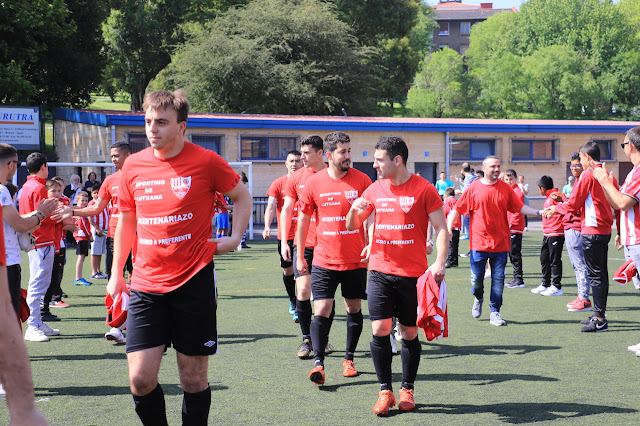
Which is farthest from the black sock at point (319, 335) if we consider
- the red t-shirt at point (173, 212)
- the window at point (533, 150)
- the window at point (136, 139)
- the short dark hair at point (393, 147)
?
the window at point (533, 150)

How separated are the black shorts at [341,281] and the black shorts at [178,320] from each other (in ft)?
8.30

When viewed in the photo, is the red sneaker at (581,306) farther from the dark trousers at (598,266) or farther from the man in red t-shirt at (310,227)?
the man in red t-shirt at (310,227)

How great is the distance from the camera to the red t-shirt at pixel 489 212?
9297 mm

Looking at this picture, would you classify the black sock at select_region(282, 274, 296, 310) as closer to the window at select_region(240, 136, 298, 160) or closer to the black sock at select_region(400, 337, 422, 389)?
the black sock at select_region(400, 337, 422, 389)

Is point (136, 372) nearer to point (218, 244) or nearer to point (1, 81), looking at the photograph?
point (218, 244)

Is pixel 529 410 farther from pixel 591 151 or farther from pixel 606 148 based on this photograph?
pixel 606 148

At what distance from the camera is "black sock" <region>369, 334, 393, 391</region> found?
5711mm

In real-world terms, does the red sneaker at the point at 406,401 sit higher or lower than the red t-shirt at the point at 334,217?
lower

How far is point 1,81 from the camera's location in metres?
31.8

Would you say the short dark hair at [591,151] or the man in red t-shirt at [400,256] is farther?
the short dark hair at [591,151]

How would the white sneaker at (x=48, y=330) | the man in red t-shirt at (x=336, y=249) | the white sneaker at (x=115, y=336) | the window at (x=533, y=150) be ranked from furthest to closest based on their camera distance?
the window at (x=533, y=150), the white sneaker at (x=48, y=330), the white sneaker at (x=115, y=336), the man in red t-shirt at (x=336, y=249)

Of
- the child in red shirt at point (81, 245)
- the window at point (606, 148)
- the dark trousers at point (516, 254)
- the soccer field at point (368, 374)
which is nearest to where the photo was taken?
the soccer field at point (368, 374)

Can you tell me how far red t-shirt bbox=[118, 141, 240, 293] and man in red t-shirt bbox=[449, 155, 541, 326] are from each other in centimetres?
563

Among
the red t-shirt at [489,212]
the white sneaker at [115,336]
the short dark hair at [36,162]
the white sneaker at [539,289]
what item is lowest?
the white sneaker at [539,289]
